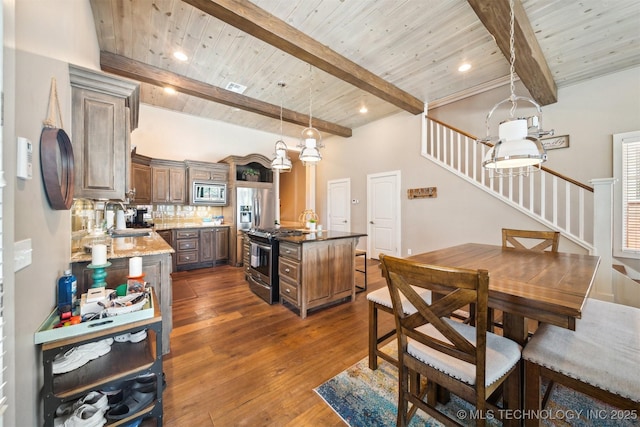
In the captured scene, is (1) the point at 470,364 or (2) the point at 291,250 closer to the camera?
(1) the point at 470,364

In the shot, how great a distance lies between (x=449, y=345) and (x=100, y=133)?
8.88ft

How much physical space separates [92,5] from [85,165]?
6.26 ft

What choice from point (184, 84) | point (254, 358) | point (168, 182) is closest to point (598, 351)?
point (254, 358)

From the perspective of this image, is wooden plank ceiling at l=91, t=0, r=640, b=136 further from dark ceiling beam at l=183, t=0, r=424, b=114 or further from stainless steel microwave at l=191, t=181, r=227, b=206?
stainless steel microwave at l=191, t=181, r=227, b=206

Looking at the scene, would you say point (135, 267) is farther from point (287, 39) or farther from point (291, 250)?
point (287, 39)

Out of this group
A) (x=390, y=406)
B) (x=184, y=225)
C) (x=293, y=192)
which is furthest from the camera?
(x=293, y=192)

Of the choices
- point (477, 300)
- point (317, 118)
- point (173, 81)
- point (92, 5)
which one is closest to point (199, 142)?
point (173, 81)

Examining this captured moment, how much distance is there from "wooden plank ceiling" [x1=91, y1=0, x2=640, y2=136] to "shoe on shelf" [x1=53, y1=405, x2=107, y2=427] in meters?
2.92

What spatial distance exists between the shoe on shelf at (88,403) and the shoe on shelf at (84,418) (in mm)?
26

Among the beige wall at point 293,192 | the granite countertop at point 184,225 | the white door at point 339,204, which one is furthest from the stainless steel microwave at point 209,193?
the beige wall at point 293,192

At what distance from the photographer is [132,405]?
53.0 inches

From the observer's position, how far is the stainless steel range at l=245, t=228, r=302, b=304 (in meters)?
3.18

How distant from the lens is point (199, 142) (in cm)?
557

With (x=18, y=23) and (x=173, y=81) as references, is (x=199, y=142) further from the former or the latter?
(x=18, y=23)
